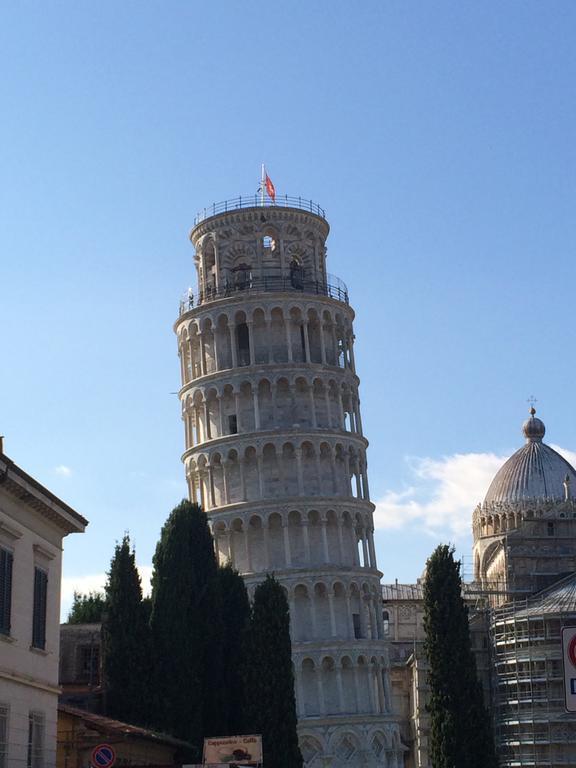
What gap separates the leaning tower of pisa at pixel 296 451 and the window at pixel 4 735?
4880cm

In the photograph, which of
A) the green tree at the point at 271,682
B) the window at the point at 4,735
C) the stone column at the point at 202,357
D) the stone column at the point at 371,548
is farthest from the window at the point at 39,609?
the stone column at the point at 202,357

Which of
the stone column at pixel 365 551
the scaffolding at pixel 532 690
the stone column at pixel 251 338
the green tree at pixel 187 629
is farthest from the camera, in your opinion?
the scaffolding at pixel 532 690

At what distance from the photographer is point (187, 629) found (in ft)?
192

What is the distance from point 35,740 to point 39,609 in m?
3.37

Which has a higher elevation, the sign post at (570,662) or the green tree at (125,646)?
the green tree at (125,646)

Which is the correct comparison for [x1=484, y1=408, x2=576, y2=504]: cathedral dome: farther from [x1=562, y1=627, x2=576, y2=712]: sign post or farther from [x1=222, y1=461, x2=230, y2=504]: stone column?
[x1=562, y1=627, x2=576, y2=712]: sign post

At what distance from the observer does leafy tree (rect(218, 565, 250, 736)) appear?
59.3m

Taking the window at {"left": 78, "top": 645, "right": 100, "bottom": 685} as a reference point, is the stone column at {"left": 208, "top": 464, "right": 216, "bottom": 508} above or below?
above

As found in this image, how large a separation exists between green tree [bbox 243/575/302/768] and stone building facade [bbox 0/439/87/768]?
22591 mm

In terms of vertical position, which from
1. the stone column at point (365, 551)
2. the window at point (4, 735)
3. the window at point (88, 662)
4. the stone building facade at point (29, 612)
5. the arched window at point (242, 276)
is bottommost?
the window at point (4, 735)

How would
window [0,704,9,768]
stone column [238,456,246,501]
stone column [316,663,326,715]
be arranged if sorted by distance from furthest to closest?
A: stone column [238,456,246,501], stone column [316,663,326,715], window [0,704,9,768]

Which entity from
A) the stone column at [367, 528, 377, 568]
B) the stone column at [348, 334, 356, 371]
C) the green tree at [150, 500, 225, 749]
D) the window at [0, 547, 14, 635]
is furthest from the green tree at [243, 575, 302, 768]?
the stone column at [348, 334, 356, 371]

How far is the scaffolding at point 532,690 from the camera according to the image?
290 feet

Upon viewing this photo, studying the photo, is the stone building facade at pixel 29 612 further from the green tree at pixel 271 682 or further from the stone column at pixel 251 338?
the stone column at pixel 251 338
